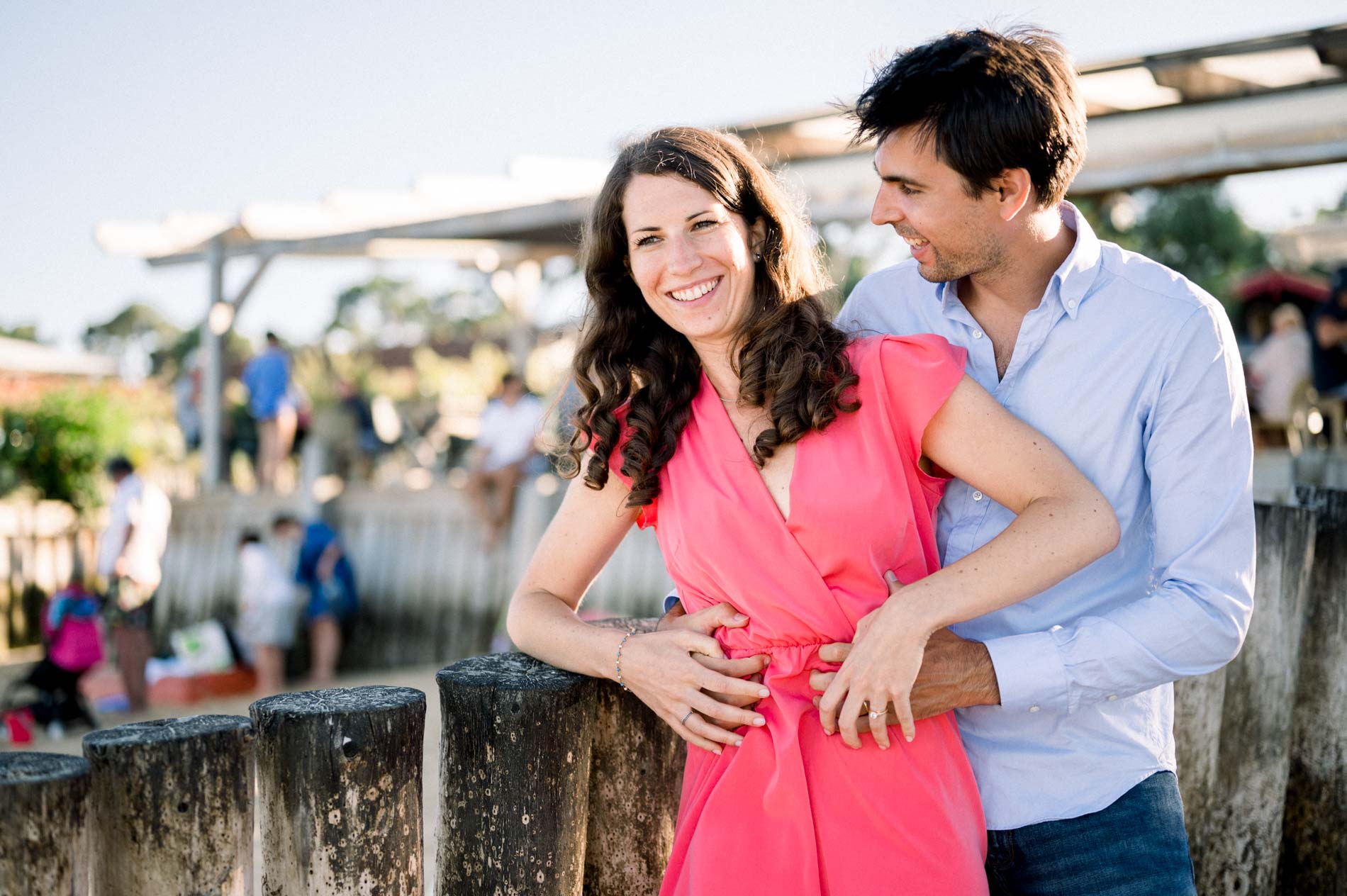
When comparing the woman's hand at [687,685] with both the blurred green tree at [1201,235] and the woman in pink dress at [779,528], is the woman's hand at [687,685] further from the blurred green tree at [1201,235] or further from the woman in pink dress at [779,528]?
the blurred green tree at [1201,235]

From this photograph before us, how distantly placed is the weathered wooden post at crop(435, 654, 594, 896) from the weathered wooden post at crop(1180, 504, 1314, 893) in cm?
131

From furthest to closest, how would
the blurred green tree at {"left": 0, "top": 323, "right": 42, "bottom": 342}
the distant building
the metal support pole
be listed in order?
the blurred green tree at {"left": 0, "top": 323, "right": 42, "bottom": 342} < the distant building < the metal support pole

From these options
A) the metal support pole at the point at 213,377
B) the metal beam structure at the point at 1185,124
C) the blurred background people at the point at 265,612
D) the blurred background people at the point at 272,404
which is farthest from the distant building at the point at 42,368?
the metal beam structure at the point at 1185,124

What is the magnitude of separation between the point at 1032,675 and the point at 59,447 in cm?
1393

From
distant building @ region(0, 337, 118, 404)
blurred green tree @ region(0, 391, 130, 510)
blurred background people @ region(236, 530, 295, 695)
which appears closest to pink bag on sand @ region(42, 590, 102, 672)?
blurred background people @ region(236, 530, 295, 695)

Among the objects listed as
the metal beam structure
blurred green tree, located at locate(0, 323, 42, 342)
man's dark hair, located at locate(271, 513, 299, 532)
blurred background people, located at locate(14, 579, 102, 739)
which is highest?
blurred green tree, located at locate(0, 323, 42, 342)

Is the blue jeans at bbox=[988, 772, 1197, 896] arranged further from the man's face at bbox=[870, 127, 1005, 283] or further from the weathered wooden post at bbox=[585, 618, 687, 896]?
the man's face at bbox=[870, 127, 1005, 283]

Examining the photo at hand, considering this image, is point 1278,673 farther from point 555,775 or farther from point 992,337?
point 555,775

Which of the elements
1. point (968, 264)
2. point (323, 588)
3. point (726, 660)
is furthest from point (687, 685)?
point (323, 588)

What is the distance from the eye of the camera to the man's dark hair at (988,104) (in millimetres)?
1872

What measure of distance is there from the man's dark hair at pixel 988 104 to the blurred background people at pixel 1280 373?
24.3ft

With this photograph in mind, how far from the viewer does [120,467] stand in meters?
8.76

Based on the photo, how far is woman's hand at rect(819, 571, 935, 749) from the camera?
1.65 metres

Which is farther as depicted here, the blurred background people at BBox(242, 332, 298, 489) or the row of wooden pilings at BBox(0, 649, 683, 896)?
the blurred background people at BBox(242, 332, 298, 489)
